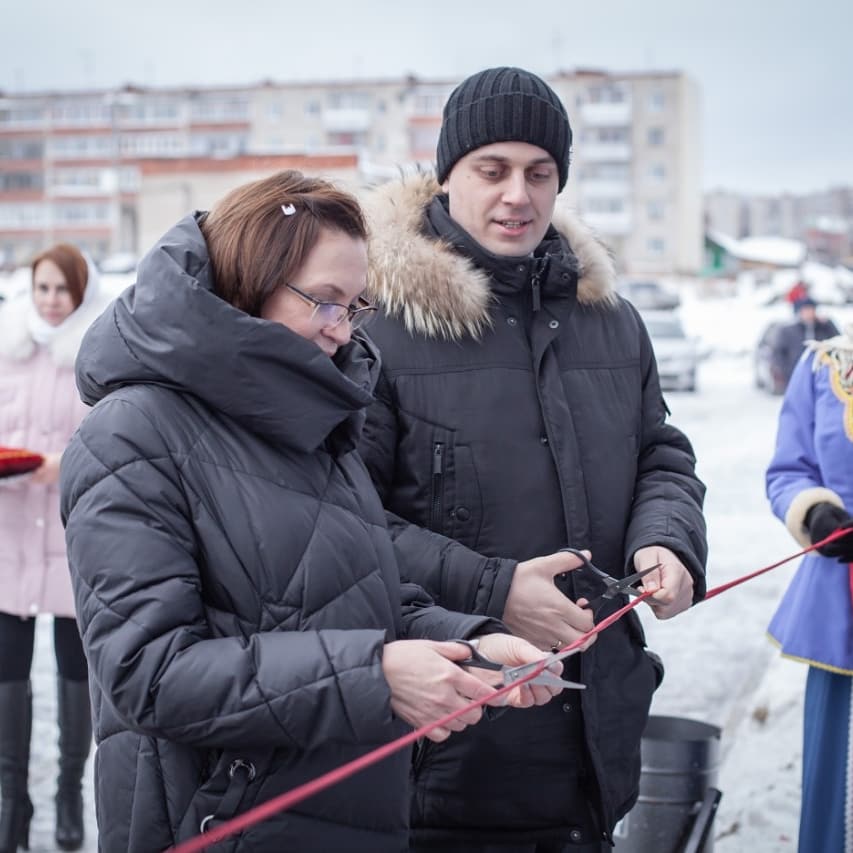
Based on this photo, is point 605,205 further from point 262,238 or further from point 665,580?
point 262,238

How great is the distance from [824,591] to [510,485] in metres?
1.28

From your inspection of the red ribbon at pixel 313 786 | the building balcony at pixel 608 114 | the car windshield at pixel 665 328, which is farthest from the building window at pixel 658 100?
the red ribbon at pixel 313 786

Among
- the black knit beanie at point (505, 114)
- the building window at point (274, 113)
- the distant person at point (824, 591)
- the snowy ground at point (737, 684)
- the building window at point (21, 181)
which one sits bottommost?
the snowy ground at point (737, 684)

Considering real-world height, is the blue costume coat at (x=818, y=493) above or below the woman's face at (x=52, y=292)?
below

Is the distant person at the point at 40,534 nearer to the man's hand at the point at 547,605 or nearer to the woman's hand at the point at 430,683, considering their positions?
the man's hand at the point at 547,605

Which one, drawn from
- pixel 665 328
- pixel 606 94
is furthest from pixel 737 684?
pixel 606 94

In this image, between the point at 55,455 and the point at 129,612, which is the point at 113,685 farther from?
the point at 55,455

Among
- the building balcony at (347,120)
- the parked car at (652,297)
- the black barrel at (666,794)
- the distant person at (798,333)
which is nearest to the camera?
the black barrel at (666,794)

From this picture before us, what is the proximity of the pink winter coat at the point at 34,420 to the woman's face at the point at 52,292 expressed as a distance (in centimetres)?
5

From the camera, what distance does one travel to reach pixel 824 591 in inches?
123

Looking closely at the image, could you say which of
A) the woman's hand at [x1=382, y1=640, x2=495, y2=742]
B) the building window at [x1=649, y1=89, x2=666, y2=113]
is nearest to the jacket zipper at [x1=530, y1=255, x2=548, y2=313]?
the woman's hand at [x1=382, y1=640, x2=495, y2=742]

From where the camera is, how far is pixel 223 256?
5.67ft

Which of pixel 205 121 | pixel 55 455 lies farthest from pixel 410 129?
pixel 55 455

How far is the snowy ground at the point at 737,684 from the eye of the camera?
13.3 ft
